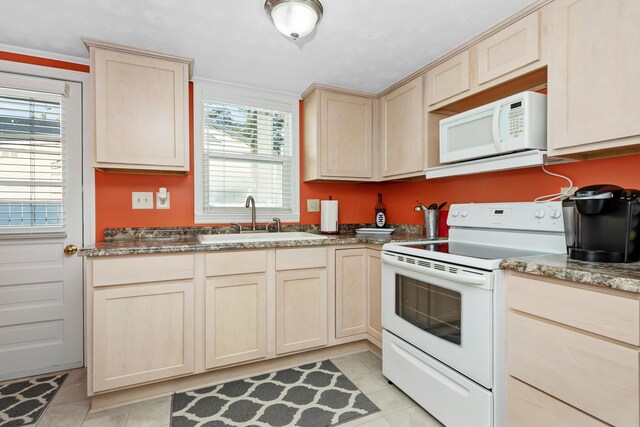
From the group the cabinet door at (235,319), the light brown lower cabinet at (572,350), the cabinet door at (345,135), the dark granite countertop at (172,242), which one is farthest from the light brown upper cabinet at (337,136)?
the light brown lower cabinet at (572,350)

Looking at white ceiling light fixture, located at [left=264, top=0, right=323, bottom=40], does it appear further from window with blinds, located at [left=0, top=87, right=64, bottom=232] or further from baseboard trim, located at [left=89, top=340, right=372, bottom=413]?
baseboard trim, located at [left=89, top=340, right=372, bottom=413]

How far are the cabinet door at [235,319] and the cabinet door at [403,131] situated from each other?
1403 mm

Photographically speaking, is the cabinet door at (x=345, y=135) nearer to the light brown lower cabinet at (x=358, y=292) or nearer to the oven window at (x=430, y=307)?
the light brown lower cabinet at (x=358, y=292)

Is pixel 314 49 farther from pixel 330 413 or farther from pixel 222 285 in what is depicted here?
pixel 330 413

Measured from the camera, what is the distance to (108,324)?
Answer: 1.74 metres

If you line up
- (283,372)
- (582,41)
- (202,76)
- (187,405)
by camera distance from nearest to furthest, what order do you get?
(582,41) < (187,405) < (283,372) < (202,76)

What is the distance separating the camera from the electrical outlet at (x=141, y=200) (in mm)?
2307

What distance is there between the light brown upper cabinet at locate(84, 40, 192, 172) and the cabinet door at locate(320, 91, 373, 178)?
109 cm

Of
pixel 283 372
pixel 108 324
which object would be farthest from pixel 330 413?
pixel 108 324

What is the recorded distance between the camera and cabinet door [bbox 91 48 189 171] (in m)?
1.96

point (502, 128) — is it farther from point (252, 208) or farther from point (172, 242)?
point (172, 242)

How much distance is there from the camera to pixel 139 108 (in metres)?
2.04

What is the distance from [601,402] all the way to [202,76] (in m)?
2.89

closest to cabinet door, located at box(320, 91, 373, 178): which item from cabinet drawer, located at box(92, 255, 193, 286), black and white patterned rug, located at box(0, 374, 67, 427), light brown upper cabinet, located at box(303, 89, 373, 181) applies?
light brown upper cabinet, located at box(303, 89, 373, 181)
